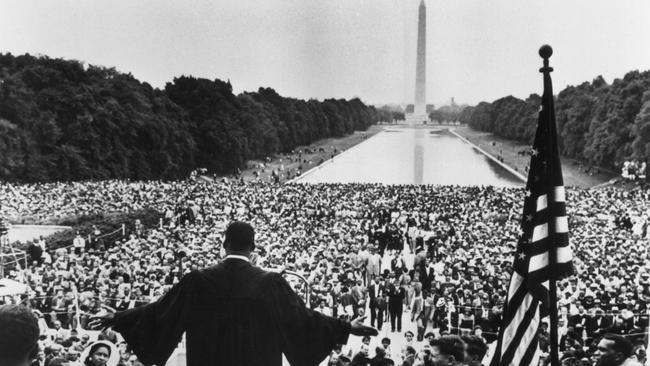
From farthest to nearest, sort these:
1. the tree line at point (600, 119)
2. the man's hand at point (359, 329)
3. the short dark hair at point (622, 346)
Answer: the tree line at point (600, 119) → the short dark hair at point (622, 346) → the man's hand at point (359, 329)

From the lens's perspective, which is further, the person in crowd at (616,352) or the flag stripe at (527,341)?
the flag stripe at (527,341)

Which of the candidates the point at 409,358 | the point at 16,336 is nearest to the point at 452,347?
the point at 16,336

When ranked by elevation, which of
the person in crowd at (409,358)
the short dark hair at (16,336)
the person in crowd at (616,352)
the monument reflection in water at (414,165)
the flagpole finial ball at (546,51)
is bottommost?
the monument reflection in water at (414,165)

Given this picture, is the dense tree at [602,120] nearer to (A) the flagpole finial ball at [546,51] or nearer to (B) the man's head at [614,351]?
(A) the flagpole finial ball at [546,51]

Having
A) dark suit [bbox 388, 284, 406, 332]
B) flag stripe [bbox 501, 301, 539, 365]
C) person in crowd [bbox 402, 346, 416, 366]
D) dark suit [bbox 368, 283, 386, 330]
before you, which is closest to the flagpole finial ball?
flag stripe [bbox 501, 301, 539, 365]

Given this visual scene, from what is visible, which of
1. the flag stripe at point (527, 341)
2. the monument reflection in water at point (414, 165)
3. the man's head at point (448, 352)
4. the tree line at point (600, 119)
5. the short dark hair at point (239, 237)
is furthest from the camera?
the monument reflection in water at point (414, 165)

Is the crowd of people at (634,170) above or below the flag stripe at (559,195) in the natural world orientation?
below

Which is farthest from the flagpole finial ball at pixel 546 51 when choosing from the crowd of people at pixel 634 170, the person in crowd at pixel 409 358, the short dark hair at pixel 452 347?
the crowd of people at pixel 634 170

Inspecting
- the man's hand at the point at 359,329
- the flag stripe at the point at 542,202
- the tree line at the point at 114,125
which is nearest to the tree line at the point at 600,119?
the tree line at the point at 114,125
